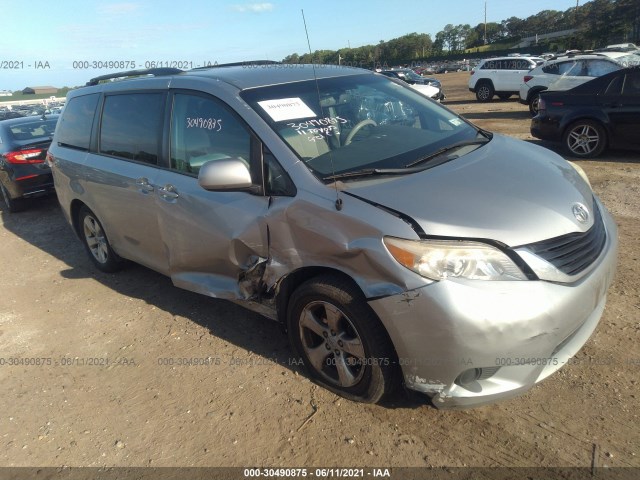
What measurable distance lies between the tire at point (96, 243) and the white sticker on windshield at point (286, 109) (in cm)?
246

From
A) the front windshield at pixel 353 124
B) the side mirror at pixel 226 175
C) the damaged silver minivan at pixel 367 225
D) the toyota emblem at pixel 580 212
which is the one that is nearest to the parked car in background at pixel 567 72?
the front windshield at pixel 353 124

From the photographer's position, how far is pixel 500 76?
60.7 ft

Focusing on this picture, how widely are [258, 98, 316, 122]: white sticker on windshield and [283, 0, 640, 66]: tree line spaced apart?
130 feet

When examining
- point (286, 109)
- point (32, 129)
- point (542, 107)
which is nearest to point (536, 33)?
point (542, 107)

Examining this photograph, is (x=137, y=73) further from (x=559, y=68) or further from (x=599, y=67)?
(x=559, y=68)

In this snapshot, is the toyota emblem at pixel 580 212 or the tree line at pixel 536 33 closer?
the toyota emblem at pixel 580 212

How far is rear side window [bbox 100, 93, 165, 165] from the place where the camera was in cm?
359

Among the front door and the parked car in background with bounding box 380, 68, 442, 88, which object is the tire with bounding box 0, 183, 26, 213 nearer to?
the front door

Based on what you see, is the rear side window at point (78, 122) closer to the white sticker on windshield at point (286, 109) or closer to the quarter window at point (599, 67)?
the white sticker on windshield at point (286, 109)

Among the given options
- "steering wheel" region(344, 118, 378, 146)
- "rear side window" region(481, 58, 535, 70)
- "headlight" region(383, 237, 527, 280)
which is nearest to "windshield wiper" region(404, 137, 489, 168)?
"steering wheel" region(344, 118, 378, 146)

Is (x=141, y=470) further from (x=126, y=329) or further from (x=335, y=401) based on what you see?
(x=126, y=329)

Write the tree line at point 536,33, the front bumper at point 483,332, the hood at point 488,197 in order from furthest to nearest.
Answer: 1. the tree line at point 536,33
2. the hood at point 488,197
3. the front bumper at point 483,332

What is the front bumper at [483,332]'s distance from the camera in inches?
82.6

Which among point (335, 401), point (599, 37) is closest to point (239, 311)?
point (335, 401)
